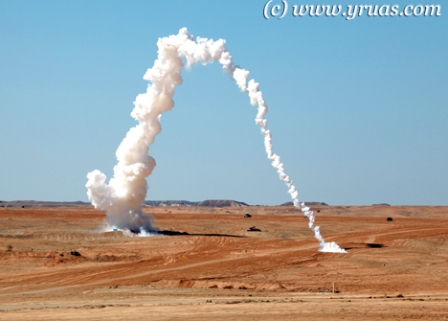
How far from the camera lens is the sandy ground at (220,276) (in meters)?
33.0

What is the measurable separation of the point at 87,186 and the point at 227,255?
62.2 ft

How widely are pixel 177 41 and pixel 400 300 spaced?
109ft

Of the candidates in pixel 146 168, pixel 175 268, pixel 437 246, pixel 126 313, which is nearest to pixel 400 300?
pixel 126 313

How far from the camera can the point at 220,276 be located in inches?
1779

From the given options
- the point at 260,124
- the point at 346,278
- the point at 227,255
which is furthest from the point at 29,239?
the point at 346,278

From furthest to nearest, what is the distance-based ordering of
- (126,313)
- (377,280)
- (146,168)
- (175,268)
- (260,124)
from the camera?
(146,168), (260,124), (175,268), (377,280), (126,313)

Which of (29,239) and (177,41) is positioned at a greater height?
(177,41)

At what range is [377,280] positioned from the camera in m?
43.8

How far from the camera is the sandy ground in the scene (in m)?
33.0

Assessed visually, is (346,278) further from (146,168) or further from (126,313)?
(146,168)

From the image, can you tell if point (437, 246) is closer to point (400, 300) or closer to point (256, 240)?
point (256, 240)

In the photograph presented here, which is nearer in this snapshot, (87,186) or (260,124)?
(260,124)

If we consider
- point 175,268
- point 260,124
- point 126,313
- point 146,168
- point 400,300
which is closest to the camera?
point 126,313

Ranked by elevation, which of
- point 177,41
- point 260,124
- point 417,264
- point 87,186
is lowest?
point 417,264
